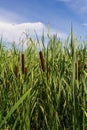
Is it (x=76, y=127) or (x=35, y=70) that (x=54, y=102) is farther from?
(x=35, y=70)

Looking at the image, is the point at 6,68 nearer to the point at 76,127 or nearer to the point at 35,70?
the point at 35,70

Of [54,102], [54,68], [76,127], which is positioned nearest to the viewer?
[76,127]

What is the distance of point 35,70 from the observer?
114 inches

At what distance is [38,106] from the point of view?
2.19m

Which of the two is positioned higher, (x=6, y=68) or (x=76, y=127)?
(x=6, y=68)

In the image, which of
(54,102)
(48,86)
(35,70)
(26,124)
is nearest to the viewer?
(26,124)

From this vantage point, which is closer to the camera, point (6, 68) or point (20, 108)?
point (20, 108)

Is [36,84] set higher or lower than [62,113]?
higher

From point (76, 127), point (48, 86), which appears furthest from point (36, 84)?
point (76, 127)

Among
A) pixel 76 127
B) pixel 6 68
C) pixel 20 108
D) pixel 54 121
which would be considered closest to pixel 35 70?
pixel 6 68

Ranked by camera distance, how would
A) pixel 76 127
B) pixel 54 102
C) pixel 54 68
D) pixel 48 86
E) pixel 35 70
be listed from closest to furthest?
1. pixel 76 127
2. pixel 54 102
3. pixel 48 86
4. pixel 54 68
5. pixel 35 70

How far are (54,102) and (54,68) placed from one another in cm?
50

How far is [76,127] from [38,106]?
747 mm

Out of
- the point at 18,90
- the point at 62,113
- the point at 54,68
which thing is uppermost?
the point at 54,68
